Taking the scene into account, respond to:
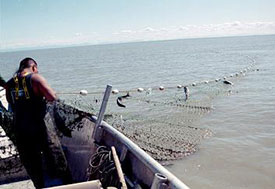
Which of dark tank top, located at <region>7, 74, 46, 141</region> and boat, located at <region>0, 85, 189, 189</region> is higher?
dark tank top, located at <region>7, 74, 46, 141</region>

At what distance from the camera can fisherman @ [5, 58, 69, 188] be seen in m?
3.53

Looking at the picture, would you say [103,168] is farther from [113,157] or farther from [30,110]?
[30,110]

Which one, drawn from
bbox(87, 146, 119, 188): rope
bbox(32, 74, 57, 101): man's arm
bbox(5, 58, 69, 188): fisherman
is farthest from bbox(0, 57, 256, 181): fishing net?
bbox(32, 74, 57, 101): man's arm

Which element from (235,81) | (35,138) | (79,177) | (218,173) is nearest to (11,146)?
(79,177)

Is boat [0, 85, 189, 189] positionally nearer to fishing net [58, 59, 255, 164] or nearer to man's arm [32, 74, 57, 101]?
man's arm [32, 74, 57, 101]

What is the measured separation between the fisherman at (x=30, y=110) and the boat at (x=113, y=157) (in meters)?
0.76

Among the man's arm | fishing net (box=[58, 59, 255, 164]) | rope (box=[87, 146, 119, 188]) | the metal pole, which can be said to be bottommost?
fishing net (box=[58, 59, 255, 164])

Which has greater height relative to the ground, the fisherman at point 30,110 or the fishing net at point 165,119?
the fisherman at point 30,110

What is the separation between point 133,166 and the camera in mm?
4105

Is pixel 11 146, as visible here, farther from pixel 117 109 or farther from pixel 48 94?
pixel 117 109

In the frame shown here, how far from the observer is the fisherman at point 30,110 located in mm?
3533

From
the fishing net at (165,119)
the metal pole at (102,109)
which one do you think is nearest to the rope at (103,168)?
the metal pole at (102,109)

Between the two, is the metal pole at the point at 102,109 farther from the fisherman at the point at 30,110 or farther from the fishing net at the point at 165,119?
the fishing net at the point at 165,119

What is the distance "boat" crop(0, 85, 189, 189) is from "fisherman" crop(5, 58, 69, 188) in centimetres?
76
